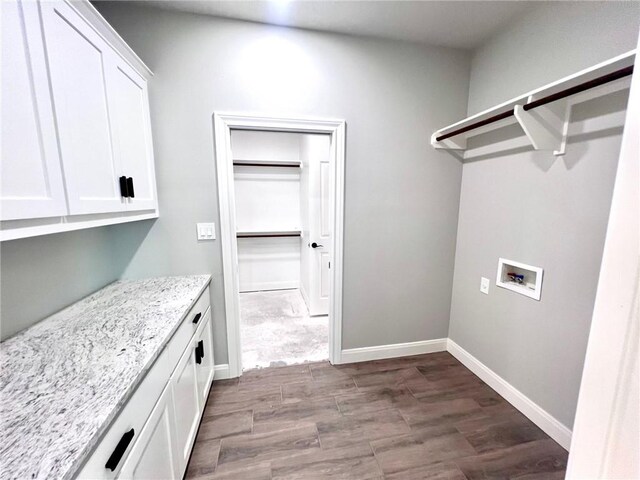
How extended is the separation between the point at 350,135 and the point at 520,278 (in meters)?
1.64

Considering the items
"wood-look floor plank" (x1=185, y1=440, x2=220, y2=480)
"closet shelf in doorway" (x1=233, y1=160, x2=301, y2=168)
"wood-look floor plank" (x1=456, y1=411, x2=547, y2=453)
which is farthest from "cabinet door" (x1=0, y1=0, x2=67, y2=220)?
"closet shelf in doorway" (x1=233, y1=160, x2=301, y2=168)

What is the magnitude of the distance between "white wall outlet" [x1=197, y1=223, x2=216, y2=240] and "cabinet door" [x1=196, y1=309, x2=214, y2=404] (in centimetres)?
57

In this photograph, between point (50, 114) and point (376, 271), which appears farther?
point (376, 271)

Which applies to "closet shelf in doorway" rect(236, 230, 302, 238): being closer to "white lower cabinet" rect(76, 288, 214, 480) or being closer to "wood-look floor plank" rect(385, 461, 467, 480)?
"white lower cabinet" rect(76, 288, 214, 480)

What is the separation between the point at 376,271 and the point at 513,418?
1346mm

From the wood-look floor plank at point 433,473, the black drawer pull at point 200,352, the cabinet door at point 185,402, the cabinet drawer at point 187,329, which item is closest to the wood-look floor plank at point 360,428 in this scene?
the wood-look floor plank at point 433,473

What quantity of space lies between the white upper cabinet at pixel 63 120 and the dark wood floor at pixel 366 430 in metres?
1.46

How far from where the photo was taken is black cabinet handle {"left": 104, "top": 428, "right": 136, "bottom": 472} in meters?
0.70

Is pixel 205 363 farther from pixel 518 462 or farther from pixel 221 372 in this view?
pixel 518 462

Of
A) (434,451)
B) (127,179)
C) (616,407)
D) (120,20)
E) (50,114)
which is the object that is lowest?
(434,451)

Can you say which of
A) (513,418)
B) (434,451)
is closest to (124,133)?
(434,451)

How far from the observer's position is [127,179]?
4.56ft

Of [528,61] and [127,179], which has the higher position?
[528,61]

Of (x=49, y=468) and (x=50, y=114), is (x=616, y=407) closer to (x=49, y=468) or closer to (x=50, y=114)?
(x=49, y=468)
